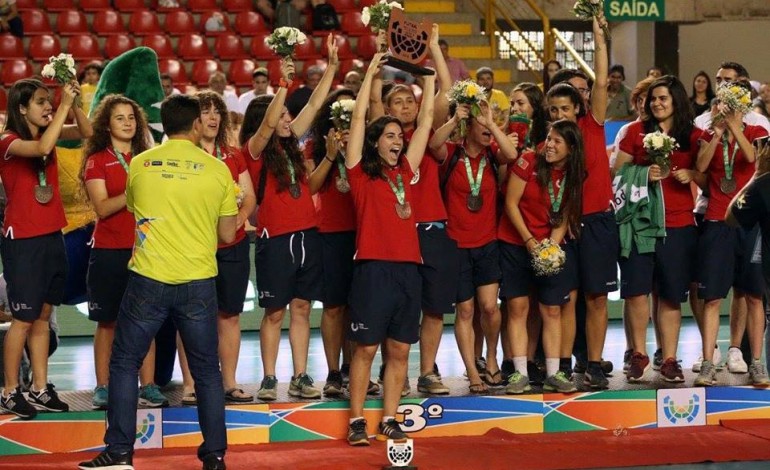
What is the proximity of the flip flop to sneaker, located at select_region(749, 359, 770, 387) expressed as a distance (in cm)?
317

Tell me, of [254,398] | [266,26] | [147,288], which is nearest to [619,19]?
[266,26]

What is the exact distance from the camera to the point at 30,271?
716 centimetres

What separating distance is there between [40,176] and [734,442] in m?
4.30

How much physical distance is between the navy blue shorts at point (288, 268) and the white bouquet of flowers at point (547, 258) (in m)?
1.29

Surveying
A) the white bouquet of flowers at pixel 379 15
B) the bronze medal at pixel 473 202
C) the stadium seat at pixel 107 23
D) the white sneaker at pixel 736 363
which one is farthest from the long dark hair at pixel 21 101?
the stadium seat at pixel 107 23

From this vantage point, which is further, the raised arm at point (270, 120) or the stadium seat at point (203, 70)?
the stadium seat at point (203, 70)

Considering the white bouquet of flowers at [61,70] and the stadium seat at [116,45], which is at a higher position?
the stadium seat at [116,45]

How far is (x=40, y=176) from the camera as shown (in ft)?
23.9

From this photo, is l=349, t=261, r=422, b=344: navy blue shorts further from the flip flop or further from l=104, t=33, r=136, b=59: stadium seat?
l=104, t=33, r=136, b=59: stadium seat

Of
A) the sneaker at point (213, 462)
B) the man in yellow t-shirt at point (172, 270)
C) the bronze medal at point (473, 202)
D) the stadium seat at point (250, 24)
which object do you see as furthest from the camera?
the stadium seat at point (250, 24)

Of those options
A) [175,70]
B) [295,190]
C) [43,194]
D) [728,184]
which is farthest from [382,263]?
[175,70]

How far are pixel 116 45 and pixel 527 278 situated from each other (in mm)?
9093

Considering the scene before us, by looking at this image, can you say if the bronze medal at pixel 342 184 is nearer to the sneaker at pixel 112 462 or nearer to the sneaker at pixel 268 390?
the sneaker at pixel 268 390

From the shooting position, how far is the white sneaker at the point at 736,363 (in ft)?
27.6
